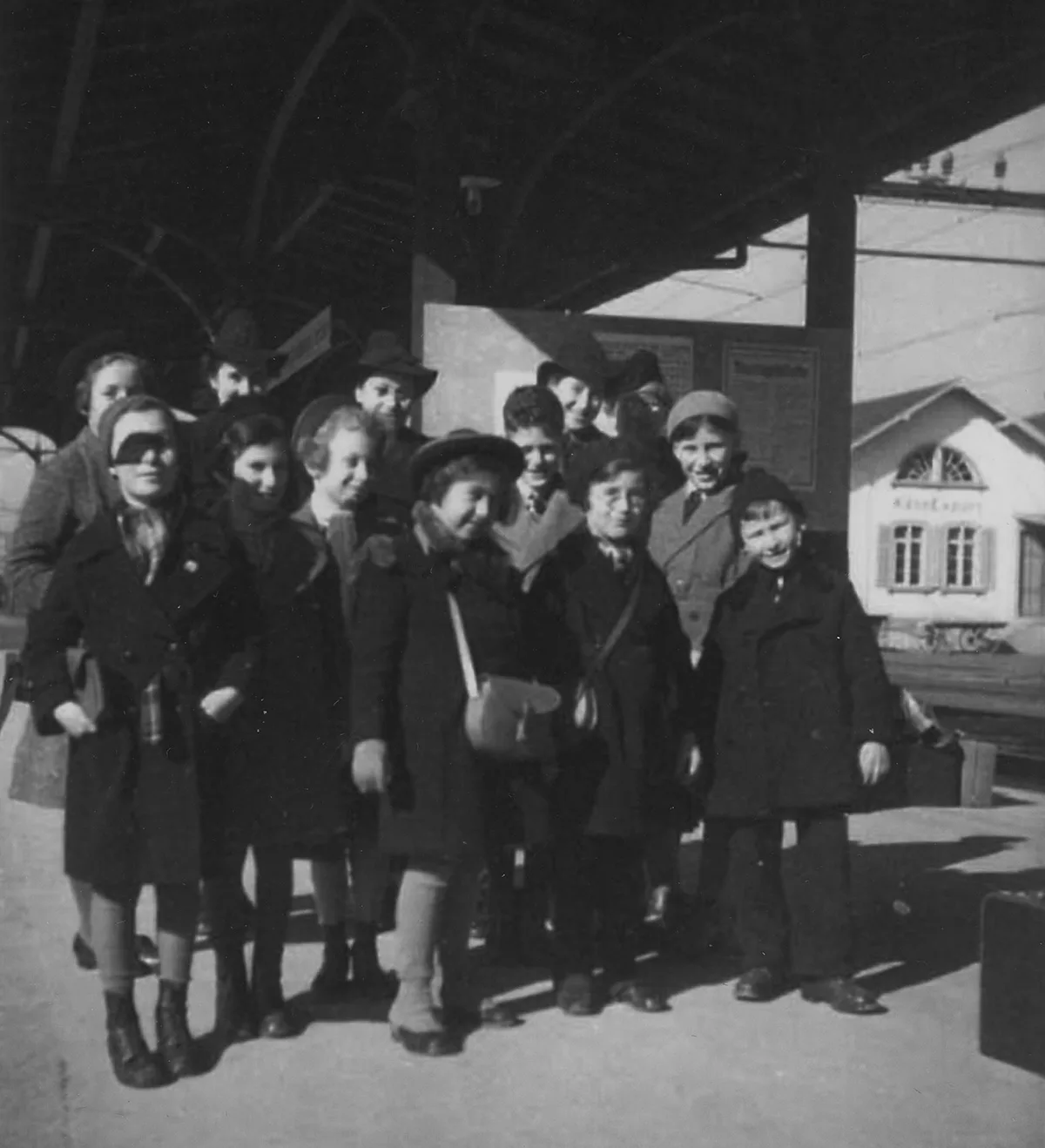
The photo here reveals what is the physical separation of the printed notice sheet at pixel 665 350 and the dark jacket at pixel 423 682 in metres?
2.28

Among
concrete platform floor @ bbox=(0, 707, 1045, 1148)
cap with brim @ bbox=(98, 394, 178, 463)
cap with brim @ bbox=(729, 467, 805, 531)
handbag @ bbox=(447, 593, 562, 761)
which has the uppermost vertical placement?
cap with brim @ bbox=(98, 394, 178, 463)

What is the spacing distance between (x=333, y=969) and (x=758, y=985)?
1161 millimetres

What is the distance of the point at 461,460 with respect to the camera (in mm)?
4238

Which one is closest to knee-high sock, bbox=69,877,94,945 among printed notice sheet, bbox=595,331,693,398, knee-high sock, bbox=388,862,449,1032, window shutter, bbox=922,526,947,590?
knee-high sock, bbox=388,862,449,1032

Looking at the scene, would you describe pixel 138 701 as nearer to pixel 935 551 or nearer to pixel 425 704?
pixel 425 704

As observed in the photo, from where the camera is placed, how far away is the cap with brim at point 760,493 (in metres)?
4.61

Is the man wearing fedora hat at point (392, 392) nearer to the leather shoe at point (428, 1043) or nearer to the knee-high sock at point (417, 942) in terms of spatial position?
the knee-high sock at point (417, 942)

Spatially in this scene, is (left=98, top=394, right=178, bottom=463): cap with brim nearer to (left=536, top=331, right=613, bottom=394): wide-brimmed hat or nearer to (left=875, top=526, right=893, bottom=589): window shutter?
(left=536, top=331, right=613, bottom=394): wide-brimmed hat

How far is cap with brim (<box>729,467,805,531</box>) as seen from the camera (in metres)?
4.61

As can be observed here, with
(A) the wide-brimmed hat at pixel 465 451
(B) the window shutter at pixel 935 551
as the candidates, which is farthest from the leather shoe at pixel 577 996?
(B) the window shutter at pixel 935 551

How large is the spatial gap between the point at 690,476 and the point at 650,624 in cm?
72

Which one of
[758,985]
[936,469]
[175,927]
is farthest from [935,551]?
[175,927]

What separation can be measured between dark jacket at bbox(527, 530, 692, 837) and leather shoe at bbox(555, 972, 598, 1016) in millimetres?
396

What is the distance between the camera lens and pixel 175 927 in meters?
3.97
